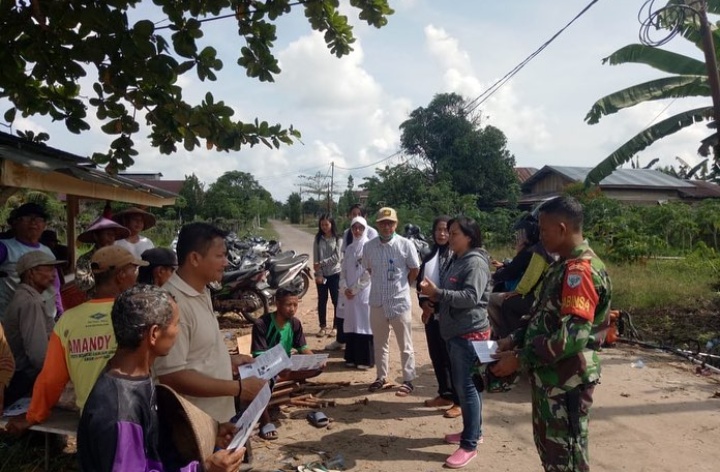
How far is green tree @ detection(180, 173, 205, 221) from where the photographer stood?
1224 inches

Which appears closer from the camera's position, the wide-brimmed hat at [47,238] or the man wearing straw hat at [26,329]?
the man wearing straw hat at [26,329]

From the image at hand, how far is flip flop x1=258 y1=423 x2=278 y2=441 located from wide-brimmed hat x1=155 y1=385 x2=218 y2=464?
7.93ft

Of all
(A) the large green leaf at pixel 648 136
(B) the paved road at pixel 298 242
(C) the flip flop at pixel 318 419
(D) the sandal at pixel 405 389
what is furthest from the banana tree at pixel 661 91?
(B) the paved road at pixel 298 242

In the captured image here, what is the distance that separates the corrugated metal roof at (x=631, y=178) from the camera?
24.1 metres

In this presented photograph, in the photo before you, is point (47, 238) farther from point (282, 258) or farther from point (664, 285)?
point (664, 285)

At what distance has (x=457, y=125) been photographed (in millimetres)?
22438

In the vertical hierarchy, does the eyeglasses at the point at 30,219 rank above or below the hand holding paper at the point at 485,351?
above

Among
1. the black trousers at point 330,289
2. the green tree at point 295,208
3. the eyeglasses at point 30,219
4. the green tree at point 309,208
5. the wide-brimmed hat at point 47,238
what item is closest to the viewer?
the eyeglasses at point 30,219

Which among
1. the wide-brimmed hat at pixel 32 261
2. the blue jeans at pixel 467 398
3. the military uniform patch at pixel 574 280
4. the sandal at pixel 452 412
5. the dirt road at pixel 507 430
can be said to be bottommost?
the dirt road at pixel 507 430

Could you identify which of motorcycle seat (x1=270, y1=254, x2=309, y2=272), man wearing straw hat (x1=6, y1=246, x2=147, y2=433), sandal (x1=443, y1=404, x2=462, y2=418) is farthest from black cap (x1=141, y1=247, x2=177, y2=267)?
motorcycle seat (x1=270, y1=254, x2=309, y2=272)

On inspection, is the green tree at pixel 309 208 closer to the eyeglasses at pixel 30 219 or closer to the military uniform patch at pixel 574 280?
the eyeglasses at pixel 30 219

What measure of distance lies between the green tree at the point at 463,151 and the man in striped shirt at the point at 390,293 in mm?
16200

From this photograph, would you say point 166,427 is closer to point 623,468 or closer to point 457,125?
point 623,468

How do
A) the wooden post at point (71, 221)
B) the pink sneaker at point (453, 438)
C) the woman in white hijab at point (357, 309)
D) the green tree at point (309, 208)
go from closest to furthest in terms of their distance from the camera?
the pink sneaker at point (453, 438), the woman in white hijab at point (357, 309), the wooden post at point (71, 221), the green tree at point (309, 208)
